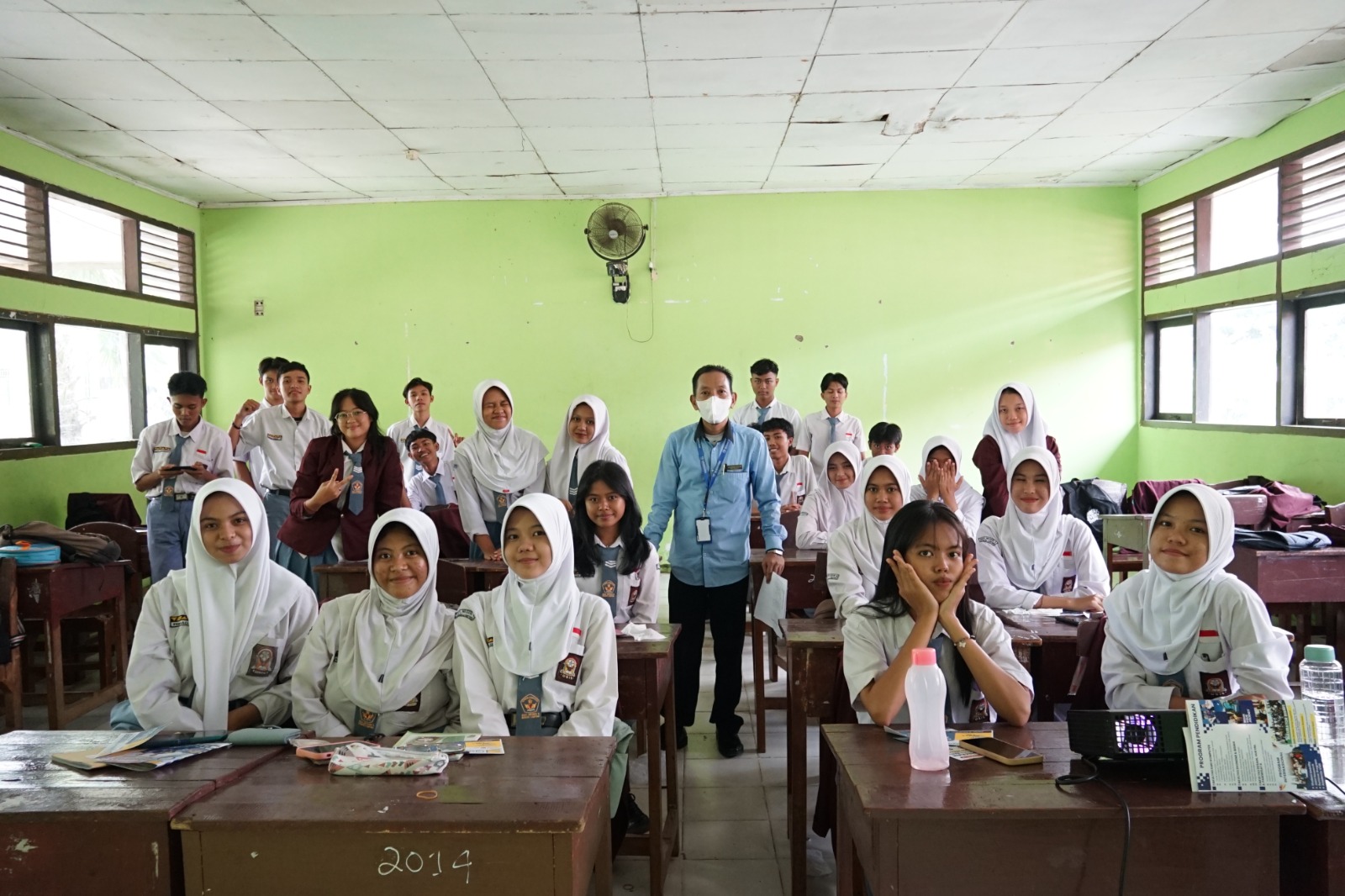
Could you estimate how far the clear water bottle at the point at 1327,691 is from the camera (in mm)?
1729

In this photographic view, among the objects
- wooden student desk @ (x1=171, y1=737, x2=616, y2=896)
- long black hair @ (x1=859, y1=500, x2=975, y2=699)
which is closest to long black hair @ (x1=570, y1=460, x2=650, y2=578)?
→ long black hair @ (x1=859, y1=500, x2=975, y2=699)

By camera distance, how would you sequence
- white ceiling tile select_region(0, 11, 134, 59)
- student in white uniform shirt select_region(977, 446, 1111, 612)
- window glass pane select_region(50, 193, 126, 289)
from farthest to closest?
window glass pane select_region(50, 193, 126, 289) → white ceiling tile select_region(0, 11, 134, 59) → student in white uniform shirt select_region(977, 446, 1111, 612)

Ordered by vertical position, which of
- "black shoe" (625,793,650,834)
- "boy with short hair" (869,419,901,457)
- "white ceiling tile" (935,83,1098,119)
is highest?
"white ceiling tile" (935,83,1098,119)

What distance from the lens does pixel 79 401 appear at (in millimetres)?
5852

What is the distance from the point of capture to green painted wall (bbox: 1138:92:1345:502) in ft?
16.6

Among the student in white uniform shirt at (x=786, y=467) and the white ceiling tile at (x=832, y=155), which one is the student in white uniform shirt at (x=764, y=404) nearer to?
the student in white uniform shirt at (x=786, y=467)

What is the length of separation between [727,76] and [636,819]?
148 inches

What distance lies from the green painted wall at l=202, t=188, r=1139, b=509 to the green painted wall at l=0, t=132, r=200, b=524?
2.78 ft

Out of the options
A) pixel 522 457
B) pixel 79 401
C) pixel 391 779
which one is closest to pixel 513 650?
pixel 391 779

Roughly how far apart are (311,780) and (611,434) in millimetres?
5786

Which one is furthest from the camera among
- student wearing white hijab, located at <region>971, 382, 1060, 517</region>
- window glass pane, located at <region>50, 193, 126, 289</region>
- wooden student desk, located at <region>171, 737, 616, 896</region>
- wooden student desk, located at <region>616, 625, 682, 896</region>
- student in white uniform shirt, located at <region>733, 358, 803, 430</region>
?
student in white uniform shirt, located at <region>733, 358, 803, 430</region>

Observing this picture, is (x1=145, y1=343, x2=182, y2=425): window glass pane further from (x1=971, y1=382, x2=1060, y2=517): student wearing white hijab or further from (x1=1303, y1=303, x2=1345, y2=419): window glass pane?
(x1=1303, y1=303, x2=1345, y2=419): window glass pane

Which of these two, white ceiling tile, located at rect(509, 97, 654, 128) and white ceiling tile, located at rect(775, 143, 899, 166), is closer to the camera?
white ceiling tile, located at rect(509, 97, 654, 128)

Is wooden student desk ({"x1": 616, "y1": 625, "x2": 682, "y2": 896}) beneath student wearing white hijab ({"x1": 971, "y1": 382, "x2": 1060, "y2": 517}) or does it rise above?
beneath
